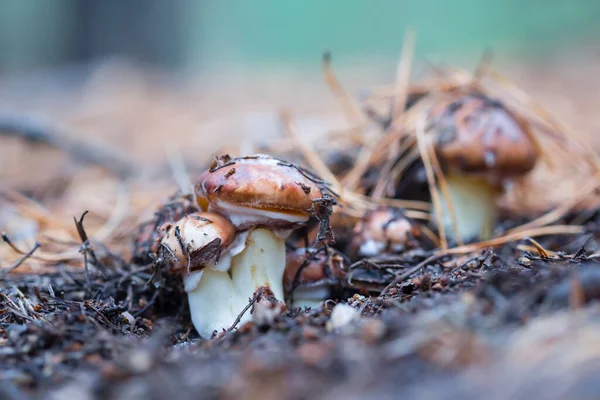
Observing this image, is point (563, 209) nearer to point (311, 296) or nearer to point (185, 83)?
point (311, 296)

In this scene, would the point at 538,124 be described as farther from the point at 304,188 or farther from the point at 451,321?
the point at 451,321

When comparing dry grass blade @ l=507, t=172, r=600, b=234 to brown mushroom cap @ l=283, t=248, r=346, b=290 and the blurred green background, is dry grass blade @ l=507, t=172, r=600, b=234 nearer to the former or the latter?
brown mushroom cap @ l=283, t=248, r=346, b=290

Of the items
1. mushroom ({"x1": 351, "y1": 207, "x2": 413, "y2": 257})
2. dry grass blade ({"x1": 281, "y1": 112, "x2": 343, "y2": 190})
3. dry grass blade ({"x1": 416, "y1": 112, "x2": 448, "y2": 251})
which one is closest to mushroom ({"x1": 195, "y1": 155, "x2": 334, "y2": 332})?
mushroom ({"x1": 351, "y1": 207, "x2": 413, "y2": 257})

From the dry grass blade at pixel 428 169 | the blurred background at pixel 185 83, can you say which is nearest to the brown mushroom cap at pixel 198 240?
the dry grass blade at pixel 428 169

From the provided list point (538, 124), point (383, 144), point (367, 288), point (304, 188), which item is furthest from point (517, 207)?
point (304, 188)

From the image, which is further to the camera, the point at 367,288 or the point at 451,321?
the point at 367,288

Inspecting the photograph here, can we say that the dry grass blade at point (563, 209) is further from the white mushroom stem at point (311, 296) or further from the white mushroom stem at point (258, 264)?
the white mushroom stem at point (258, 264)

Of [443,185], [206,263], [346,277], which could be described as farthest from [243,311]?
[443,185]
